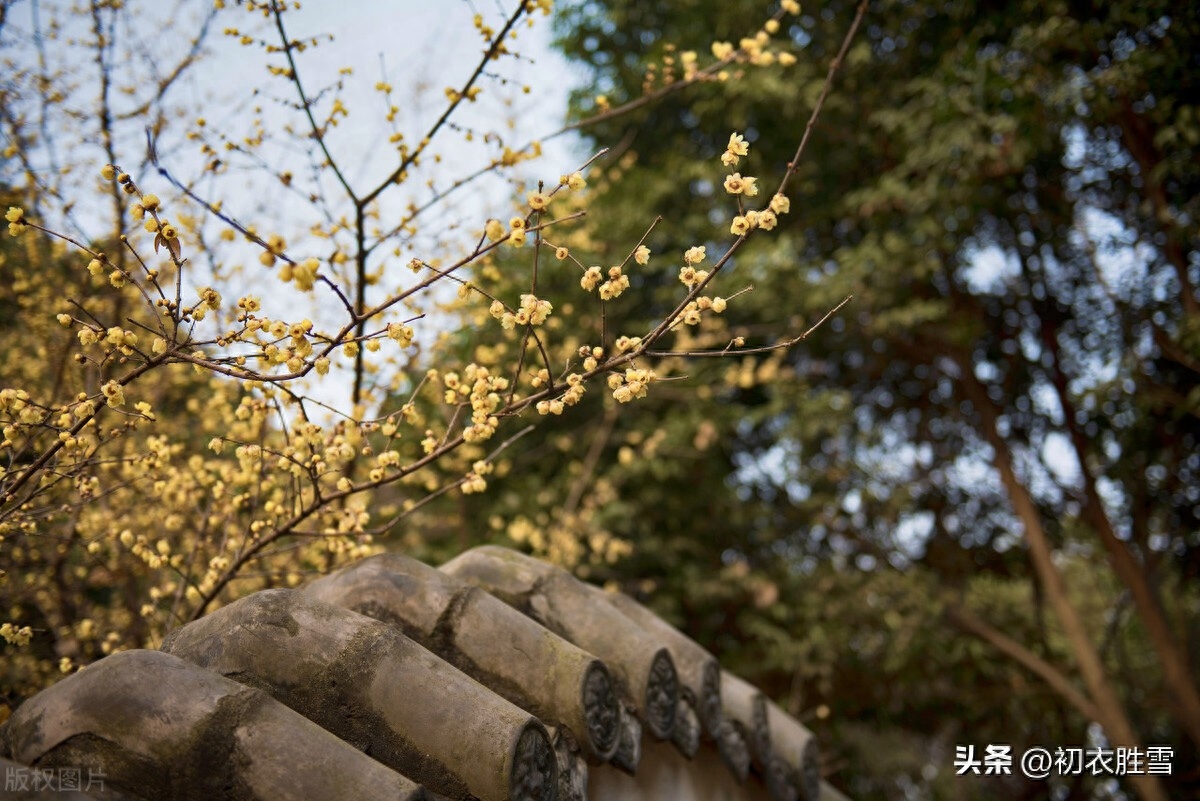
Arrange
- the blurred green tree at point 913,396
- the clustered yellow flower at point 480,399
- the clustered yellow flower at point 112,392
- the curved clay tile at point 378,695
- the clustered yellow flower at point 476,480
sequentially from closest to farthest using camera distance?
1. the curved clay tile at point 378,695
2. the clustered yellow flower at point 112,392
3. the clustered yellow flower at point 480,399
4. the clustered yellow flower at point 476,480
5. the blurred green tree at point 913,396

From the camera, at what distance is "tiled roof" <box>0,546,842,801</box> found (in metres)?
1.29

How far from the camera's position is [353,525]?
247cm

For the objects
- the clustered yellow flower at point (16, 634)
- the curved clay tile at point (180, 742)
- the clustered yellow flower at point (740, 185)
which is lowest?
the curved clay tile at point (180, 742)

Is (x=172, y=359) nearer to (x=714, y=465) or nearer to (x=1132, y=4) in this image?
(x=1132, y=4)

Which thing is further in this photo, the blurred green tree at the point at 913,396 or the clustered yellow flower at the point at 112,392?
the blurred green tree at the point at 913,396


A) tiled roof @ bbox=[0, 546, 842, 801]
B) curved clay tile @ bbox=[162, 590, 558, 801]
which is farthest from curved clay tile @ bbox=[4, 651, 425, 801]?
curved clay tile @ bbox=[162, 590, 558, 801]

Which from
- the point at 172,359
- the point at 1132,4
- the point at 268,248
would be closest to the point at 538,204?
the point at 268,248

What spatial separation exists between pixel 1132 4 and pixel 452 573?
443cm

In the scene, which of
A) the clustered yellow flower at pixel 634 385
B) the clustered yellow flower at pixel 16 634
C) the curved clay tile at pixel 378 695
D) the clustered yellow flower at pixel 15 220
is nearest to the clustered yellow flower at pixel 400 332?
the clustered yellow flower at pixel 634 385

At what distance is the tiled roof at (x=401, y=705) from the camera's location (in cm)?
129

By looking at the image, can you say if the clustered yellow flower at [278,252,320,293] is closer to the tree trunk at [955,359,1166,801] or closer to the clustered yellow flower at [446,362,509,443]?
the clustered yellow flower at [446,362,509,443]

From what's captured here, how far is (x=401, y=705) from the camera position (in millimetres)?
1551

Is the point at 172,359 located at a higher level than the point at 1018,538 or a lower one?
lower

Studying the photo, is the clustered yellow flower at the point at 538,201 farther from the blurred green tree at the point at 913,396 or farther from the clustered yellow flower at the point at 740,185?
the blurred green tree at the point at 913,396
